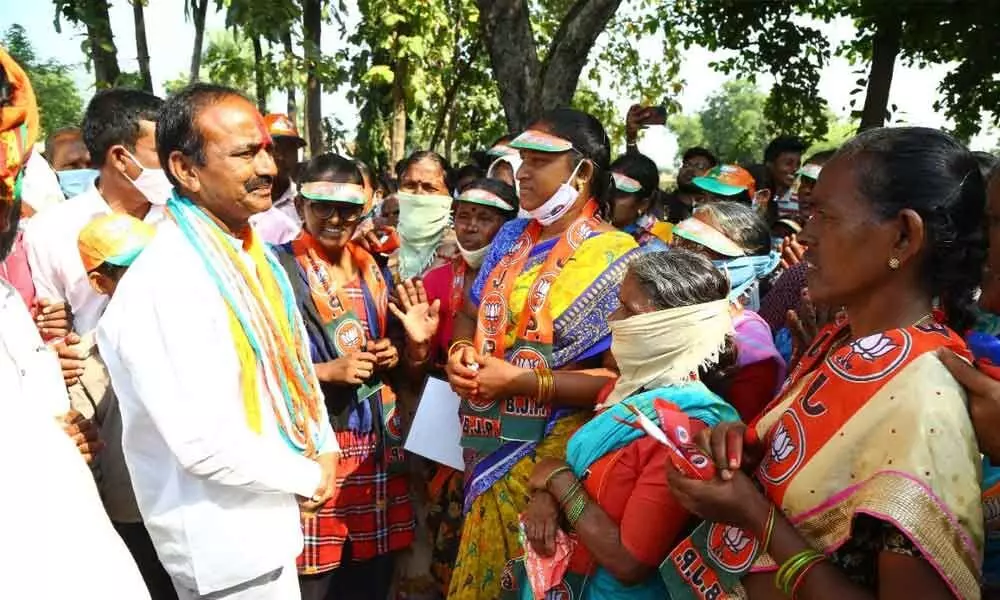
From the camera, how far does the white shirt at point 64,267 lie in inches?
124

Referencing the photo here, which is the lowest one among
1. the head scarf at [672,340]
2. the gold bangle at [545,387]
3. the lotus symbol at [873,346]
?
the gold bangle at [545,387]

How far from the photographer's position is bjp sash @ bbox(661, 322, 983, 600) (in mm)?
1303

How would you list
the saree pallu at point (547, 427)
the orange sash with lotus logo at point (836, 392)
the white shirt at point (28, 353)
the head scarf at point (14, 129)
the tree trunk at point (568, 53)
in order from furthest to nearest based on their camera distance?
the tree trunk at point (568, 53), the saree pallu at point (547, 427), the white shirt at point (28, 353), the orange sash with lotus logo at point (836, 392), the head scarf at point (14, 129)

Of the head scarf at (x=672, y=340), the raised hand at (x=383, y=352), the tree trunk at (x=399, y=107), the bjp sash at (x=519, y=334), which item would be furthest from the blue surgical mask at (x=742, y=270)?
the tree trunk at (x=399, y=107)

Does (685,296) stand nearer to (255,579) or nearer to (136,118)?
(255,579)

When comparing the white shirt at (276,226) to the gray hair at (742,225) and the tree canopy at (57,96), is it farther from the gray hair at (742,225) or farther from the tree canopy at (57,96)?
the tree canopy at (57,96)

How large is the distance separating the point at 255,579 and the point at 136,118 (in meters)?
2.09

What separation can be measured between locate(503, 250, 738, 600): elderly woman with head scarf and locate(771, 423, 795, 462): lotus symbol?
359 mm

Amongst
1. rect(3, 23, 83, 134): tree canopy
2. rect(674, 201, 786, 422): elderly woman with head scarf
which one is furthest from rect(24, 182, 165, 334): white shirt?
rect(3, 23, 83, 134): tree canopy

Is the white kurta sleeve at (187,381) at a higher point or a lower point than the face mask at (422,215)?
higher

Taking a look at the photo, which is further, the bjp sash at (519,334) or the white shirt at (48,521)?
the bjp sash at (519,334)

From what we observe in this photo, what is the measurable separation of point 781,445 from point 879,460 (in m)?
0.22

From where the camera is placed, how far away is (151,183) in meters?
3.33

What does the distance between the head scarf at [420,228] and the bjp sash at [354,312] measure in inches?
32.1
